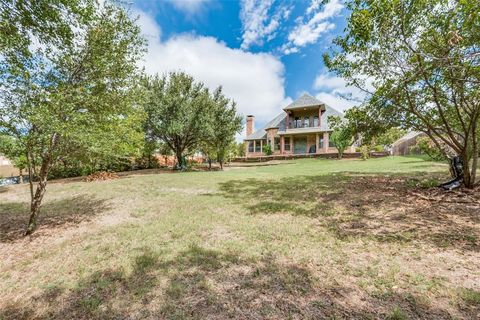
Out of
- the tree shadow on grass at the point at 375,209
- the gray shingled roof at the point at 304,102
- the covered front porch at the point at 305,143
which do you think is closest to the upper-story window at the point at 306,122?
the covered front porch at the point at 305,143

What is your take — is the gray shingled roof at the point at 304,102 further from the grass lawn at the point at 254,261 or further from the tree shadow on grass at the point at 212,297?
the tree shadow on grass at the point at 212,297

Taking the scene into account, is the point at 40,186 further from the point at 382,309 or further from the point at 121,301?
the point at 382,309

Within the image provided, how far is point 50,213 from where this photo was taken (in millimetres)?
6938

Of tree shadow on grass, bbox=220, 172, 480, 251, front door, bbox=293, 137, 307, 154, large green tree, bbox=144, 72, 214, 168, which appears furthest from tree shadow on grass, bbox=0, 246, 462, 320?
front door, bbox=293, 137, 307, 154

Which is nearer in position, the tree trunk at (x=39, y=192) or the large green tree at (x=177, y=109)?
the tree trunk at (x=39, y=192)

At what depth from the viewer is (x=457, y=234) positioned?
4031 mm

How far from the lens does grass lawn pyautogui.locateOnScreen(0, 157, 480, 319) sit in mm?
2592

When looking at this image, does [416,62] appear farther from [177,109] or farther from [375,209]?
[177,109]

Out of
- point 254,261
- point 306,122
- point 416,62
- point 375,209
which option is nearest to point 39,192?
point 254,261

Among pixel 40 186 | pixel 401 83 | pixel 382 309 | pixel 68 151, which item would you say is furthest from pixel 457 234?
pixel 40 186

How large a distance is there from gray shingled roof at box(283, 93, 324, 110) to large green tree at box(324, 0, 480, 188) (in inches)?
786

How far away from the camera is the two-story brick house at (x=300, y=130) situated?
27703 mm

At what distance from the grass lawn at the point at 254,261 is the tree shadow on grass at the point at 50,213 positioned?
0.24 ft

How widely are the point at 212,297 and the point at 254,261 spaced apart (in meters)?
0.98
